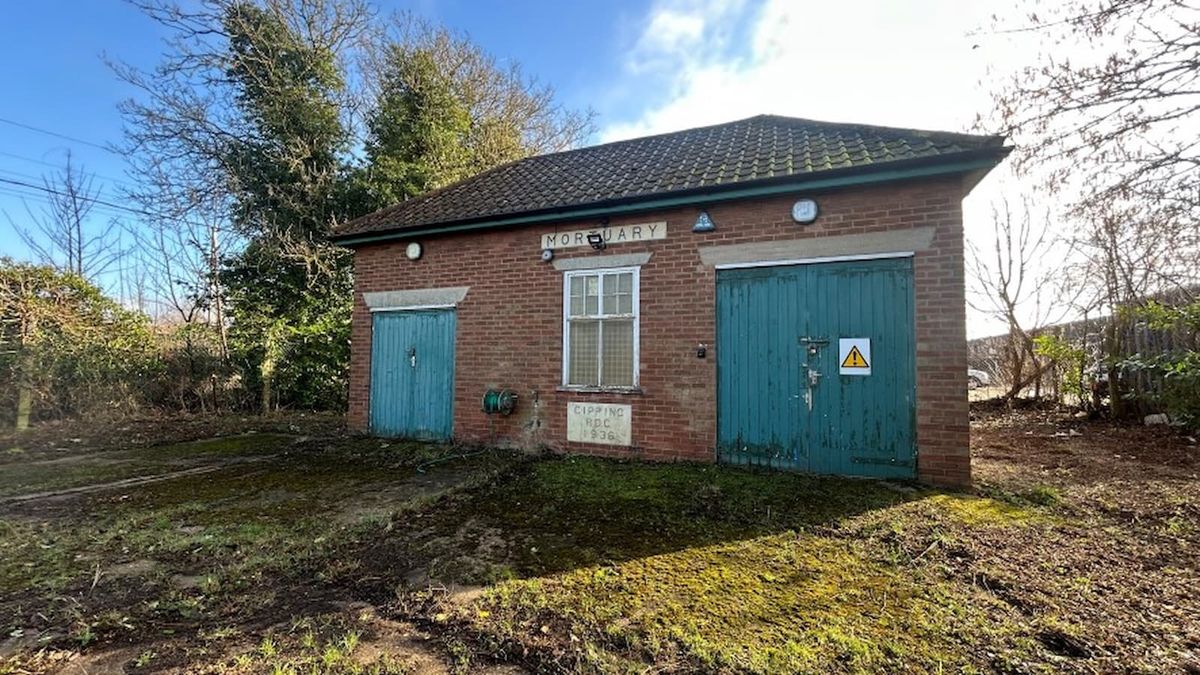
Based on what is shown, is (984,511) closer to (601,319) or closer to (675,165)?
(601,319)

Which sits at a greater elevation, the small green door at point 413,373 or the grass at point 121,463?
the small green door at point 413,373

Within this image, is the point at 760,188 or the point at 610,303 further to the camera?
the point at 610,303

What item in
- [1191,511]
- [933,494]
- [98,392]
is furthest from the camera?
[98,392]

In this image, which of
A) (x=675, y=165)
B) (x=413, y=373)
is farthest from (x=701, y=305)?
(x=413, y=373)

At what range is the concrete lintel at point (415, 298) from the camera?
8.11m

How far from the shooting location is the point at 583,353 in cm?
721

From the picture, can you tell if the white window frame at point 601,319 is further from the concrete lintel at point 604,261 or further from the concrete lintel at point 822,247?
the concrete lintel at point 822,247

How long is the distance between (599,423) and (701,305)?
205cm

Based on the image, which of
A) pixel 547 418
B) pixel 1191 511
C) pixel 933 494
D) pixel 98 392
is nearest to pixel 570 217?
pixel 547 418

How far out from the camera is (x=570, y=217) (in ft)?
23.6

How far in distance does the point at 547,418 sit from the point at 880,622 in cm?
516

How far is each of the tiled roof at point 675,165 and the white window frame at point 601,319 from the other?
0.88 m

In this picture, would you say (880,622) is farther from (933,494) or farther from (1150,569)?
(933,494)

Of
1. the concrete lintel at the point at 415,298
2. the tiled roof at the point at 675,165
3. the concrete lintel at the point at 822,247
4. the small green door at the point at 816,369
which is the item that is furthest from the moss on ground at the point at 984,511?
the concrete lintel at the point at 415,298
